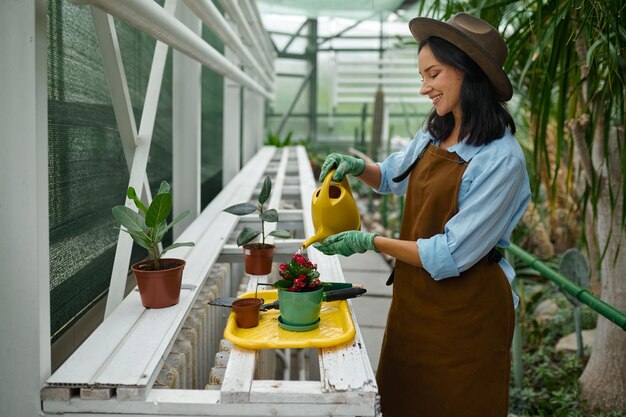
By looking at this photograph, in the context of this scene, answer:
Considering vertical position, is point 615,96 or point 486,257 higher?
point 615,96

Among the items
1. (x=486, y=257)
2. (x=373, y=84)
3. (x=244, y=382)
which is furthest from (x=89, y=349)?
(x=373, y=84)

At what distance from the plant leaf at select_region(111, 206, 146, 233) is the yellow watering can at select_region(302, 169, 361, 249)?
352 millimetres

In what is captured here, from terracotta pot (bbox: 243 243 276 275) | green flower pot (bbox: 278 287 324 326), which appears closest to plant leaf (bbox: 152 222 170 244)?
green flower pot (bbox: 278 287 324 326)

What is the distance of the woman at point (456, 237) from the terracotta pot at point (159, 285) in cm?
33

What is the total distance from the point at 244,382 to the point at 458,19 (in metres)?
0.86

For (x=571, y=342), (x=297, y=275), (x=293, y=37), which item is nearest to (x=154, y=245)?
(x=297, y=275)

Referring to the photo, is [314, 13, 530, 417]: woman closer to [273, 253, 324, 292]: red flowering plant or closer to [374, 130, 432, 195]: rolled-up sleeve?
[374, 130, 432, 195]: rolled-up sleeve

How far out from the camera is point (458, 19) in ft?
4.10

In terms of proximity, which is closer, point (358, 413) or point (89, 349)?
point (358, 413)

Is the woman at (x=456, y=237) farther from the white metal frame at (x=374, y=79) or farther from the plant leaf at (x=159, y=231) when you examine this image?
the white metal frame at (x=374, y=79)

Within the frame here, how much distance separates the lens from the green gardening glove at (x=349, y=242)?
4.07 feet

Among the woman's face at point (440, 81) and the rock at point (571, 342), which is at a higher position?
the woman's face at point (440, 81)

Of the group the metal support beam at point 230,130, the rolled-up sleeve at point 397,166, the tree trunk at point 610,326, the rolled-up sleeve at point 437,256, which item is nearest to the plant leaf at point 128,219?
the rolled-up sleeve at point 437,256

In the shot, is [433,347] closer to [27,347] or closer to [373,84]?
[27,347]
